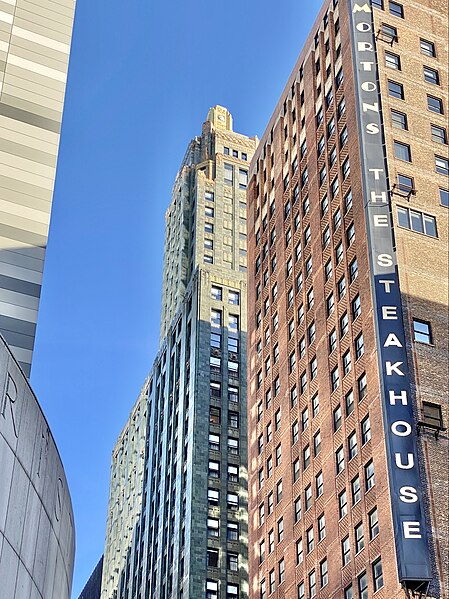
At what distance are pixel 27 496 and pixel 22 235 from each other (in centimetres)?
4217

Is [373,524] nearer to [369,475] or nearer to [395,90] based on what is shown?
[369,475]

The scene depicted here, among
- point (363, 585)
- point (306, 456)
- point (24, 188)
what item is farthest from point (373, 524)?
point (24, 188)

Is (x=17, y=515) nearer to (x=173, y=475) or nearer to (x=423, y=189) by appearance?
(x=423, y=189)

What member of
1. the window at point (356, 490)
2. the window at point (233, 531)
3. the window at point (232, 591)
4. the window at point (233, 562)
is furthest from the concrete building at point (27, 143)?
the window at point (233, 531)

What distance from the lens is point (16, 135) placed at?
259ft

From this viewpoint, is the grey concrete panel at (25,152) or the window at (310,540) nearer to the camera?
the window at (310,540)

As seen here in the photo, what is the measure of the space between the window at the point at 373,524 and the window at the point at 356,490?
231 centimetres

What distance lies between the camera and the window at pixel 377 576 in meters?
55.5

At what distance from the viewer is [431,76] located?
77.6 meters

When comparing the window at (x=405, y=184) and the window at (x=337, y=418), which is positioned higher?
the window at (x=405, y=184)

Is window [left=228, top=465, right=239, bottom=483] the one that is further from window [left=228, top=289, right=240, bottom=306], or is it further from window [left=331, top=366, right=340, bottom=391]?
window [left=331, top=366, right=340, bottom=391]

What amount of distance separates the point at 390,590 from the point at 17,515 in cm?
2746

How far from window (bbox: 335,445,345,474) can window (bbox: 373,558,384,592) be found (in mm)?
8750

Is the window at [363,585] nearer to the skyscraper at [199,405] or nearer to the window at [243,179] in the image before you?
the skyscraper at [199,405]
